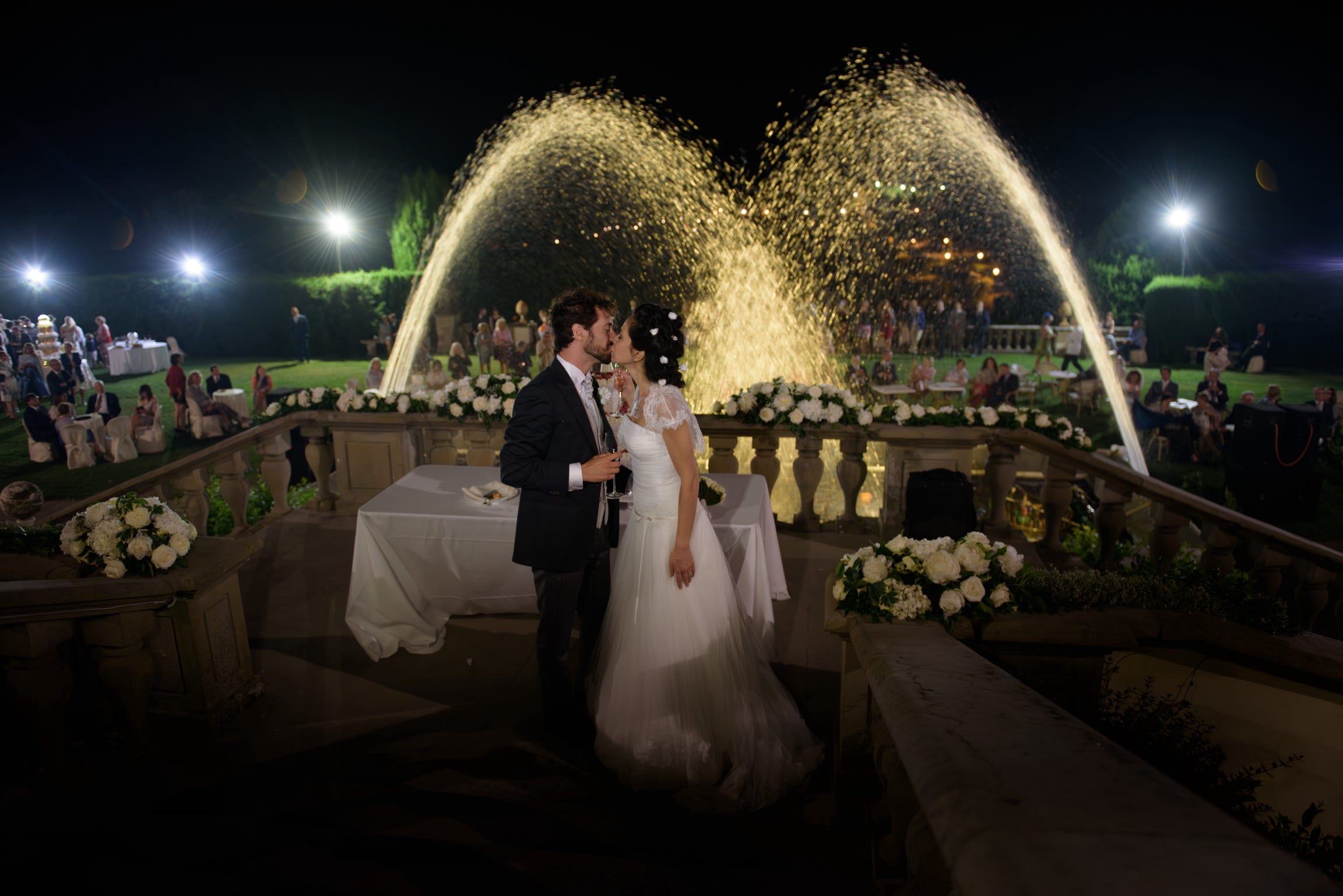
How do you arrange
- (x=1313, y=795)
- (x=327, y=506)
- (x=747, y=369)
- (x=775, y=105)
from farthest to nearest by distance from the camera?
(x=775, y=105)
(x=747, y=369)
(x=327, y=506)
(x=1313, y=795)

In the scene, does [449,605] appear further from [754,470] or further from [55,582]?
[754,470]

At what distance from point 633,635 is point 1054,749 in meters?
2.33

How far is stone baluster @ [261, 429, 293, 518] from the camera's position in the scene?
7.09m

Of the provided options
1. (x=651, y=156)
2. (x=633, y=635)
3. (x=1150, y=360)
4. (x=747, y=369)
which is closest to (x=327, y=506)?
(x=633, y=635)

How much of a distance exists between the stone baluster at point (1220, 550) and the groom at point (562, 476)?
444 centimetres

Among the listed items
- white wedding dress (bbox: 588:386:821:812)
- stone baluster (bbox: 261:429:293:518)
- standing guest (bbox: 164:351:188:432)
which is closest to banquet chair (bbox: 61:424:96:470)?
standing guest (bbox: 164:351:188:432)

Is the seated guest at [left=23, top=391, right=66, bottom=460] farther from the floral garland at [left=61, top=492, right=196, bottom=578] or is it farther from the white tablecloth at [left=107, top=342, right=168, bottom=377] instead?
the floral garland at [left=61, top=492, right=196, bottom=578]

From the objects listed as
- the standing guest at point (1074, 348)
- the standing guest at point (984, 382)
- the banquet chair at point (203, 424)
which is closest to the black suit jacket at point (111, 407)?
the banquet chair at point (203, 424)

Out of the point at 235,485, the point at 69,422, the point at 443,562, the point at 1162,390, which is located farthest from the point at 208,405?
the point at 1162,390

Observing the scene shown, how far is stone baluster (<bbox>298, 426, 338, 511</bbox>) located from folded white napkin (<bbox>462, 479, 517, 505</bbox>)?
2.45 meters

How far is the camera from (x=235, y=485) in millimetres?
6844

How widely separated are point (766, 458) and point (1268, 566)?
3.75m

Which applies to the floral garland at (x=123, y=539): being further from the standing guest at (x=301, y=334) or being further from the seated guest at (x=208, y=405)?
the standing guest at (x=301, y=334)

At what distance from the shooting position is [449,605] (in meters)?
5.04
